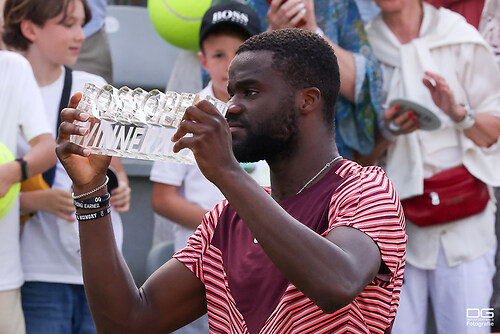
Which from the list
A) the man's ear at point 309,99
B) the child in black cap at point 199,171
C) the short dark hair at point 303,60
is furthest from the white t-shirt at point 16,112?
the man's ear at point 309,99

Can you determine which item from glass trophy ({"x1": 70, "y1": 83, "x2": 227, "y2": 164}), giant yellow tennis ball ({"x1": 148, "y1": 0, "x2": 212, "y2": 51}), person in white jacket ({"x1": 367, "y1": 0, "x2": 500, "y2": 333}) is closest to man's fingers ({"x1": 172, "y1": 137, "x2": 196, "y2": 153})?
glass trophy ({"x1": 70, "y1": 83, "x2": 227, "y2": 164})

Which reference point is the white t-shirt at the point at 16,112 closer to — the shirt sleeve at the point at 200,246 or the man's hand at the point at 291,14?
the man's hand at the point at 291,14

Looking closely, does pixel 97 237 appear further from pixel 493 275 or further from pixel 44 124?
pixel 493 275

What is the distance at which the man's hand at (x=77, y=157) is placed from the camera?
202 cm

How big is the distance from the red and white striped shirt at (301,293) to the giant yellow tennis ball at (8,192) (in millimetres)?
1593

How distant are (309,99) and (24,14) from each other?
2255 mm

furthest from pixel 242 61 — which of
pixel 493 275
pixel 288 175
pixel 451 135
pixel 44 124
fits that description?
pixel 493 275

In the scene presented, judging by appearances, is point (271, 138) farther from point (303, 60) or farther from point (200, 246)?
point (200, 246)

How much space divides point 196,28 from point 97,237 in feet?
7.64

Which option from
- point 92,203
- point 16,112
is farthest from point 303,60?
point 16,112

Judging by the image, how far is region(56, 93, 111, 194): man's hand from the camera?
6.63 ft

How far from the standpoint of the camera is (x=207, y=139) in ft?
5.63

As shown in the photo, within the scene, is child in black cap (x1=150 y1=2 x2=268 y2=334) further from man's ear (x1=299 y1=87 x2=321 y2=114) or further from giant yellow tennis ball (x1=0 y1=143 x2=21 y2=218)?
man's ear (x1=299 y1=87 x2=321 y2=114)

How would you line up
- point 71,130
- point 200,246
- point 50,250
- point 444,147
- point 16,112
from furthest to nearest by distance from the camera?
1. point 444,147
2. point 50,250
3. point 16,112
4. point 200,246
5. point 71,130
